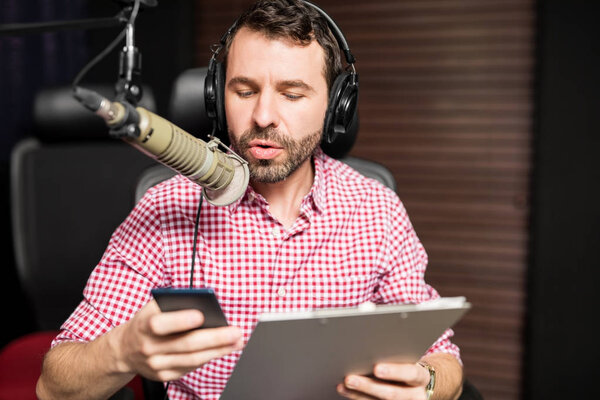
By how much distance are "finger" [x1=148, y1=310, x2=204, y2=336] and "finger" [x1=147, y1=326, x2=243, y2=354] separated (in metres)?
0.02

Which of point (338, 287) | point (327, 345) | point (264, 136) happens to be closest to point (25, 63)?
point (264, 136)

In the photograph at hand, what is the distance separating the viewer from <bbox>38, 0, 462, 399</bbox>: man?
984mm

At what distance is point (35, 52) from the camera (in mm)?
2141

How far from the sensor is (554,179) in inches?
77.4

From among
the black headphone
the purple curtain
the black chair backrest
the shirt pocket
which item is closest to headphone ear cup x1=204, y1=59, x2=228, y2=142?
the black headphone

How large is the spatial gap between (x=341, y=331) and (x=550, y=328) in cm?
161

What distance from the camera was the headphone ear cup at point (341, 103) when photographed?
40.6 inches

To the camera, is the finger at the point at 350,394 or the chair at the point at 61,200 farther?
the chair at the point at 61,200

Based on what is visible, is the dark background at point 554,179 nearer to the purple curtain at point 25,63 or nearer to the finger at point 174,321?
the purple curtain at point 25,63

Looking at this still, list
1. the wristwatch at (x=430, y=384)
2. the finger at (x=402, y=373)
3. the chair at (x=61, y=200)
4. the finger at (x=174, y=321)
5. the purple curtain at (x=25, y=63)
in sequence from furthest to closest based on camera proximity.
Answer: the purple curtain at (x=25, y=63), the chair at (x=61, y=200), the wristwatch at (x=430, y=384), the finger at (x=402, y=373), the finger at (x=174, y=321)

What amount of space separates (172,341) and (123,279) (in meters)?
0.36

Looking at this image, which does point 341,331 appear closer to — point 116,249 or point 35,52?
point 116,249

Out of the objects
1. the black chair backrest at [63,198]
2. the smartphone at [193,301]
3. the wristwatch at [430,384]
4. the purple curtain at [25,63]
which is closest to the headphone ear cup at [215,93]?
the smartphone at [193,301]

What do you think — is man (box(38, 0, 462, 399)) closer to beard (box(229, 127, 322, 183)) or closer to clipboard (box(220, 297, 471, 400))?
beard (box(229, 127, 322, 183))
